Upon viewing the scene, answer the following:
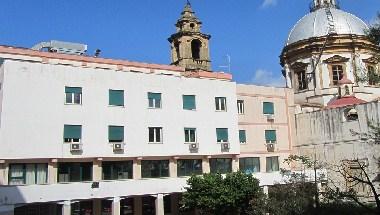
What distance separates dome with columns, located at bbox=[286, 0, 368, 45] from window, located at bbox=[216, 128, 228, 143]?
2168 centimetres

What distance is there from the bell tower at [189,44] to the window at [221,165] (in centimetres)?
1677

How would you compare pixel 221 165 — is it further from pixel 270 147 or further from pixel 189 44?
pixel 189 44

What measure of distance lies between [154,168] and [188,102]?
19.0 ft

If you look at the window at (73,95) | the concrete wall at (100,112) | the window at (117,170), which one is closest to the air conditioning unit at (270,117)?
the concrete wall at (100,112)

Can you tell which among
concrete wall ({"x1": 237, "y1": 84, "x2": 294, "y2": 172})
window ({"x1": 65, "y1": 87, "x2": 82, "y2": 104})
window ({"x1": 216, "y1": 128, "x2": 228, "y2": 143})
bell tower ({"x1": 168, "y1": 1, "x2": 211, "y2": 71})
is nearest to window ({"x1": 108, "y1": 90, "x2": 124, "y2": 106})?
window ({"x1": 65, "y1": 87, "x2": 82, "y2": 104})

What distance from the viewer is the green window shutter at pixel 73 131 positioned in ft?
99.5

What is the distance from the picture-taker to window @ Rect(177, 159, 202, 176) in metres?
35.2

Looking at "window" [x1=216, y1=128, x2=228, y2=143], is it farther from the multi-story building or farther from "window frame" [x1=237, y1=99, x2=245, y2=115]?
"window frame" [x1=237, y1=99, x2=245, y2=115]

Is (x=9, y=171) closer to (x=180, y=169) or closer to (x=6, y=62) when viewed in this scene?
(x=6, y=62)

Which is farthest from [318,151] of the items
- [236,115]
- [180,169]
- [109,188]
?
[109,188]

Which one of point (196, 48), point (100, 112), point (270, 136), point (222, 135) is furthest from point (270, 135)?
point (196, 48)

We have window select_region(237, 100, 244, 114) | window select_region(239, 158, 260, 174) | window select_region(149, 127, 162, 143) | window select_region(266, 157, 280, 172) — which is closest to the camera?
window select_region(149, 127, 162, 143)

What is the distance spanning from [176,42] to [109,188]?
27521 millimetres

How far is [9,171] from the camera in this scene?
28.3 m
